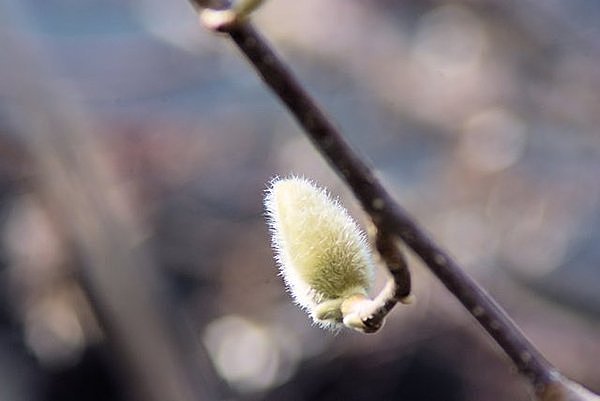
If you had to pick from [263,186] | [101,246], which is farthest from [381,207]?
[263,186]

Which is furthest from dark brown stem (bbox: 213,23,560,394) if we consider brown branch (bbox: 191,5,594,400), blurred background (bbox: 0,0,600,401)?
blurred background (bbox: 0,0,600,401)

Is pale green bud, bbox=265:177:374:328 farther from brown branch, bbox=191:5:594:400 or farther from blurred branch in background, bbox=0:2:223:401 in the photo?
blurred branch in background, bbox=0:2:223:401

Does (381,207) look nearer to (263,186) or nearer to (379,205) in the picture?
(379,205)

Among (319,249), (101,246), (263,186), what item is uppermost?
(319,249)

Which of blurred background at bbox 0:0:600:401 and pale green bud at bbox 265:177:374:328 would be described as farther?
blurred background at bbox 0:0:600:401

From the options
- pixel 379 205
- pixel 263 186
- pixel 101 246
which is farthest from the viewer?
pixel 263 186

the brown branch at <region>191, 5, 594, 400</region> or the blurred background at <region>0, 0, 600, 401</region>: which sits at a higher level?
the brown branch at <region>191, 5, 594, 400</region>
